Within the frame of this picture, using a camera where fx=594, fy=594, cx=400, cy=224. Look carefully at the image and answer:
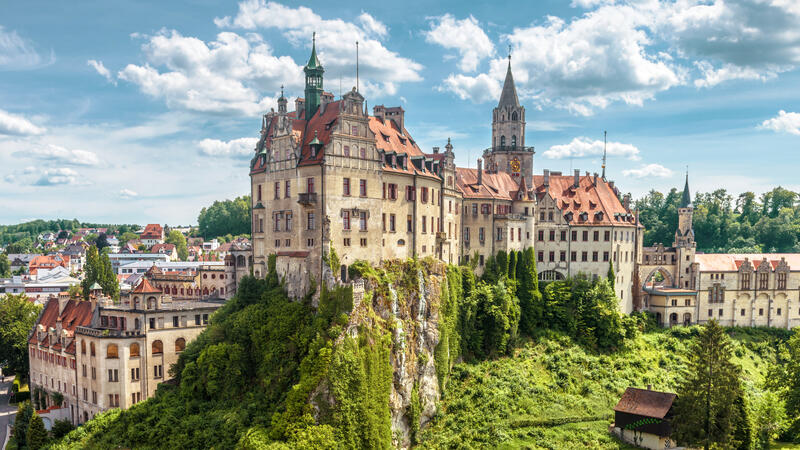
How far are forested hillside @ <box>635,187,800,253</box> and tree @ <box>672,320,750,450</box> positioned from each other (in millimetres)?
77529

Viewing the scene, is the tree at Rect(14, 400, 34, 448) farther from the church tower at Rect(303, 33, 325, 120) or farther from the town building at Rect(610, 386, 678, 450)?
the town building at Rect(610, 386, 678, 450)

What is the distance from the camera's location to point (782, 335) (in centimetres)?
8812

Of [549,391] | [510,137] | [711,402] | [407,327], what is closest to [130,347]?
[407,327]

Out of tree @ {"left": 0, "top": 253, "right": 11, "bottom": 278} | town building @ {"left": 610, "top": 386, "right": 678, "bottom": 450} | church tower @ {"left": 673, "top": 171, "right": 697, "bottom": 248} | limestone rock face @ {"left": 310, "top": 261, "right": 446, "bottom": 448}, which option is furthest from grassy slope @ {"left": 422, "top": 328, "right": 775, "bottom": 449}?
Answer: tree @ {"left": 0, "top": 253, "right": 11, "bottom": 278}

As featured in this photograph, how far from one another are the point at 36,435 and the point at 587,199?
71695mm

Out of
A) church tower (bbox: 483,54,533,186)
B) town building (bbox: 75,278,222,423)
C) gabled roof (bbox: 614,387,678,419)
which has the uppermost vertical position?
church tower (bbox: 483,54,533,186)

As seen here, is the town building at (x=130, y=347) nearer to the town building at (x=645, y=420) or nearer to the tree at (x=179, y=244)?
the town building at (x=645, y=420)

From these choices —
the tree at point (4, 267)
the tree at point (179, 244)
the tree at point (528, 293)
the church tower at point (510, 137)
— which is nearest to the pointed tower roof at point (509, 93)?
the church tower at point (510, 137)

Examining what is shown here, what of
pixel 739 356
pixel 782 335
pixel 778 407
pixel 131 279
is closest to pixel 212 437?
pixel 778 407

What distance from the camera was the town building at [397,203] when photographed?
55812mm

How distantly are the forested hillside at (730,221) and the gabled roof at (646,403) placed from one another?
76.8 m

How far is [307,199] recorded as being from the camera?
2169 inches

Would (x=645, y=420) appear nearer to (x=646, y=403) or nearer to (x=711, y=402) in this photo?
(x=646, y=403)

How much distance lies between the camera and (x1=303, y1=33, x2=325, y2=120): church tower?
210ft
